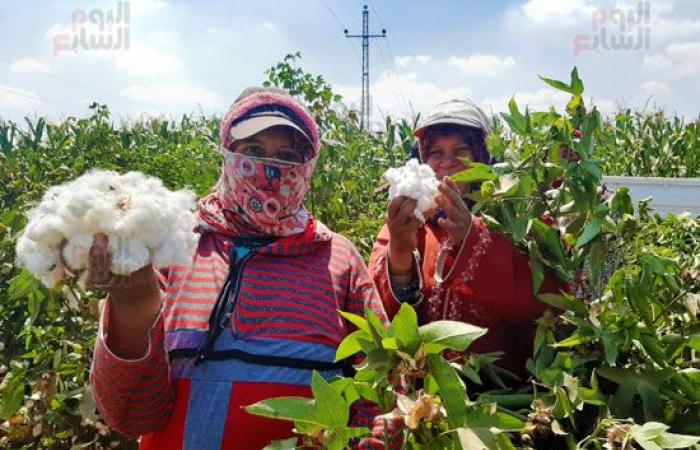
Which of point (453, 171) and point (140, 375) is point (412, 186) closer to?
point (453, 171)

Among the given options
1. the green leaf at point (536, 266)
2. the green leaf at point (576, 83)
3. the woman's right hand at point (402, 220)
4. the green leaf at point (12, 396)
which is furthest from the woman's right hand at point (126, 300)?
the green leaf at point (12, 396)

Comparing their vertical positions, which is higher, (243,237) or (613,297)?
(243,237)

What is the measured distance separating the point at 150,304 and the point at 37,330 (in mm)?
1099

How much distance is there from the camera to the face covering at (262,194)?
1605mm

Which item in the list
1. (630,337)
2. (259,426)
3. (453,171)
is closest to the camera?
(630,337)

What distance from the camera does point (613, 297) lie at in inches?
50.7

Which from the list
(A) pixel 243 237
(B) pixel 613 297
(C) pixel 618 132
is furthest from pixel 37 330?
(C) pixel 618 132

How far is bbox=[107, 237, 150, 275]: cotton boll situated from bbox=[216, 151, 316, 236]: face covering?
516 mm

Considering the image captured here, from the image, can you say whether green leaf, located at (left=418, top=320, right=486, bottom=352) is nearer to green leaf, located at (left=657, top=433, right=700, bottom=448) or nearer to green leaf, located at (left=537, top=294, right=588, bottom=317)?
green leaf, located at (left=657, top=433, right=700, bottom=448)

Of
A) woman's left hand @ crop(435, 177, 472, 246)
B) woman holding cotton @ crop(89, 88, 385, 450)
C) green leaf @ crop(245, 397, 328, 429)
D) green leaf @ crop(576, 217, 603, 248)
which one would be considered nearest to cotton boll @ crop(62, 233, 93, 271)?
woman holding cotton @ crop(89, 88, 385, 450)

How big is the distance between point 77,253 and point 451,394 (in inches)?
25.8

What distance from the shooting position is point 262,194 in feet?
5.28

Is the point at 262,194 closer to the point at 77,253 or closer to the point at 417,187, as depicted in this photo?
the point at 417,187

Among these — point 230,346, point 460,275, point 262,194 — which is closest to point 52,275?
point 230,346
